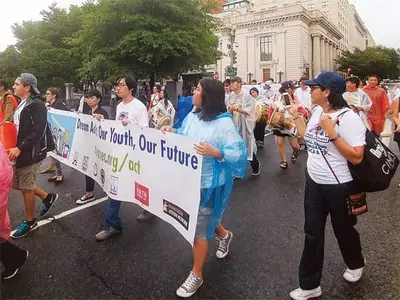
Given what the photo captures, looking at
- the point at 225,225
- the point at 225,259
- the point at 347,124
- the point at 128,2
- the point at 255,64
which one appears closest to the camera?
the point at 347,124

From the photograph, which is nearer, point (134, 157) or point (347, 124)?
point (347, 124)

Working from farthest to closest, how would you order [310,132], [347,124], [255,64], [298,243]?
[255,64] → [298,243] → [310,132] → [347,124]

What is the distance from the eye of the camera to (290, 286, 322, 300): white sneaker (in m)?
2.50

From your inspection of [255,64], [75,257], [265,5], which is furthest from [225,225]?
[265,5]

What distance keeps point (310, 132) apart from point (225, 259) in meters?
1.48

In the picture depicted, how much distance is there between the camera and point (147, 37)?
19750 millimetres

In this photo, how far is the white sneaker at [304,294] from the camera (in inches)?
98.5

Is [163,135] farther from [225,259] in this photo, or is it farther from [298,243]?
[298,243]

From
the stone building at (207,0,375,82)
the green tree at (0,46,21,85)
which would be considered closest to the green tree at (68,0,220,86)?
the green tree at (0,46,21,85)

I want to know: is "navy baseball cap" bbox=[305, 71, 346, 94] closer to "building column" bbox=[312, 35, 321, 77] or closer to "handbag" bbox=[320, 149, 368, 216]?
"handbag" bbox=[320, 149, 368, 216]

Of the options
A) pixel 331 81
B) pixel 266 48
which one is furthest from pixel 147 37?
pixel 266 48

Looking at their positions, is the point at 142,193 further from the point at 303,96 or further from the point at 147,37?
the point at 147,37

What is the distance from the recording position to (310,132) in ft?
8.32

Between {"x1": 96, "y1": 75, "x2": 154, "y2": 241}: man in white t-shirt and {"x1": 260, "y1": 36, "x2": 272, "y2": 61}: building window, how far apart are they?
70.6 meters
